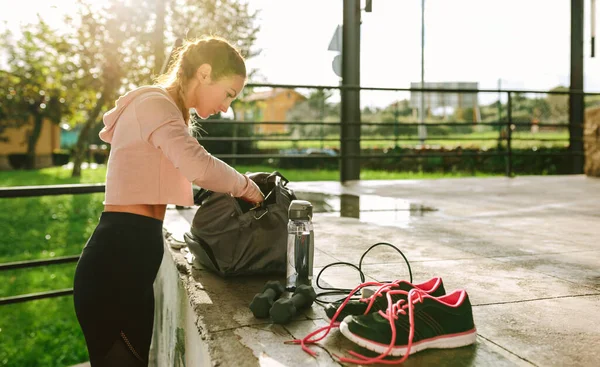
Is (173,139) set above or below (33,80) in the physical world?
below

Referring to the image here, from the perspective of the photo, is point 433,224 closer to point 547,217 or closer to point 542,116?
point 547,217

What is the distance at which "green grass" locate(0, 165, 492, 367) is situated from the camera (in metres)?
6.73

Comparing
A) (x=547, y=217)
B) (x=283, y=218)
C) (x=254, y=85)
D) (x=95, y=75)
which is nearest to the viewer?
(x=283, y=218)

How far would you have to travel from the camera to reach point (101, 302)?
6.66ft

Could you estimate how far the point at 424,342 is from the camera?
1.58 meters

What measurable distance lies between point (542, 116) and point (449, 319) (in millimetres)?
14433

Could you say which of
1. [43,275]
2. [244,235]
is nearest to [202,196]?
[244,235]

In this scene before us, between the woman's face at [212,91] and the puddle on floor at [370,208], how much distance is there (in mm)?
2042

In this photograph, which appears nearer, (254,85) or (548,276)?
(548,276)

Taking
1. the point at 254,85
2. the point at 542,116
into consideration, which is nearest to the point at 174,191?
the point at 254,85

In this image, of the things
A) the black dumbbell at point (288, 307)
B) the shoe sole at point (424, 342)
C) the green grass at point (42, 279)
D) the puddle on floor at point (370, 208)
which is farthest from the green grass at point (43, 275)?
the shoe sole at point (424, 342)

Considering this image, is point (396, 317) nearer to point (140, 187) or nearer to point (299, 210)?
point (299, 210)

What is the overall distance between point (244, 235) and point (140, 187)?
53 centimetres

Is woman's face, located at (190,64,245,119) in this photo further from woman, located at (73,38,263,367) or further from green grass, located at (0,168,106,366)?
green grass, located at (0,168,106,366)
